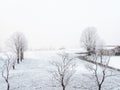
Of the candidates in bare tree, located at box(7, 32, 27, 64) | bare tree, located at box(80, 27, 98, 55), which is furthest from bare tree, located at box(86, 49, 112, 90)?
bare tree, located at box(80, 27, 98, 55)

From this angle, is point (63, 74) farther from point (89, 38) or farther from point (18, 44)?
point (89, 38)

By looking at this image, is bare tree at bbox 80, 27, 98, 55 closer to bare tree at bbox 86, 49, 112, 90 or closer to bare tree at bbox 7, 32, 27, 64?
bare tree at bbox 7, 32, 27, 64

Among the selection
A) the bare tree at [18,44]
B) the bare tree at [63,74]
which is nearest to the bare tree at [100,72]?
the bare tree at [63,74]

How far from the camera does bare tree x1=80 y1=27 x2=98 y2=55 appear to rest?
7944 centimetres

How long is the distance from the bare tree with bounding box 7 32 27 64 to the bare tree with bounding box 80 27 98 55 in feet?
92.4

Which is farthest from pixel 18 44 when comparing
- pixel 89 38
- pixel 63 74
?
pixel 63 74

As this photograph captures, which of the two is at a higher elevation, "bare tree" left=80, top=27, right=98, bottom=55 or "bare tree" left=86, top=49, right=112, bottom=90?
"bare tree" left=80, top=27, right=98, bottom=55

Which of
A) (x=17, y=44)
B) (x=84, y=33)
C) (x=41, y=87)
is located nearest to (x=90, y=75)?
(x=41, y=87)

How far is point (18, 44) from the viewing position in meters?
62.4

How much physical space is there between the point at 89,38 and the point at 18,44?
32555 mm

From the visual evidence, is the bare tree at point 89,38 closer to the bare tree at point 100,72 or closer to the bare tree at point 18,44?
the bare tree at point 18,44

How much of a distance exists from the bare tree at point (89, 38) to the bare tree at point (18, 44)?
28.2 m

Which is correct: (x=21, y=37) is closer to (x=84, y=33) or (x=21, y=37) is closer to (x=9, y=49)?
(x=9, y=49)

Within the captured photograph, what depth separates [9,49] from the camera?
209ft
